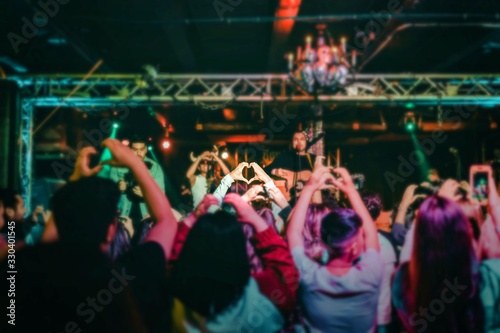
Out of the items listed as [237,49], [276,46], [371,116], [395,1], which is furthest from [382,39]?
[371,116]

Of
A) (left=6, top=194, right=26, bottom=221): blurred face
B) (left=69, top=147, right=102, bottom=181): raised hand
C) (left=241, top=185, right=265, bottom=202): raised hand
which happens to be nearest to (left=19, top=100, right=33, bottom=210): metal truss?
(left=6, top=194, right=26, bottom=221): blurred face

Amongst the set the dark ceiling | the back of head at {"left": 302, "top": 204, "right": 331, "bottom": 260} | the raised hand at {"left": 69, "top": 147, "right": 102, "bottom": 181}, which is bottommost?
the back of head at {"left": 302, "top": 204, "right": 331, "bottom": 260}

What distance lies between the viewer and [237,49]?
25.0 feet

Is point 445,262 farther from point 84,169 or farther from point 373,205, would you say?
point 84,169

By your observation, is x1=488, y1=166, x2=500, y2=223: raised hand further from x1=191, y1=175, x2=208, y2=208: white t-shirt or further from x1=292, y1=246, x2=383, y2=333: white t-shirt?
x1=191, y1=175, x2=208, y2=208: white t-shirt

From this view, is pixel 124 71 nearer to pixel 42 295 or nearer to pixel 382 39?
pixel 382 39

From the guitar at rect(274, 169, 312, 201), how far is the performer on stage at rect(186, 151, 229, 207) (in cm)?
80

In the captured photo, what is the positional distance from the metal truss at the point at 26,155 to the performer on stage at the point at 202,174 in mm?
1944

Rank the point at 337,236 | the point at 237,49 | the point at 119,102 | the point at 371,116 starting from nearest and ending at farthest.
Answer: the point at 337,236 → the point at 119,102 → the point at 237,49 → the point at 371,116

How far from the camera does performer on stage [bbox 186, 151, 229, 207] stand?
5547mm

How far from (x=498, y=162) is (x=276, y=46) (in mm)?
5215

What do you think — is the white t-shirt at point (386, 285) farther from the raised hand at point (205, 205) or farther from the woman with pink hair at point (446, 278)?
the raised hand at point (205, 205)

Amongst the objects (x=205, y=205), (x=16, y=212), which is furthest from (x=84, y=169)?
(x=16, y=212)

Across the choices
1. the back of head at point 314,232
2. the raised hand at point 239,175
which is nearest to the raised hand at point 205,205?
the back of head at point 314,232
